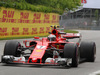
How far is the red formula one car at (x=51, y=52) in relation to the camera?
30.4 ft

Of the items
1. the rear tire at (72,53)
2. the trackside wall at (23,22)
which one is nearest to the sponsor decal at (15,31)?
the trackside wall at (23,22)

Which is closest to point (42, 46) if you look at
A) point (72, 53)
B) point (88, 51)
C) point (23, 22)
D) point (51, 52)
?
point (51, 52)

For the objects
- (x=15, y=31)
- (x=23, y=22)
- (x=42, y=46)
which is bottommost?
(x=15, y=31)

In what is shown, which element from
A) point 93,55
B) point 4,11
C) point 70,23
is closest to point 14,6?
point 4,11

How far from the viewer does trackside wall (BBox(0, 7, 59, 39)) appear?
1000 inches

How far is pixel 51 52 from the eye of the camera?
33.2ft

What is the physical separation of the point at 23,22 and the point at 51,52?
59.8 ft

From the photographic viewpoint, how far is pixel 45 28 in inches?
1232

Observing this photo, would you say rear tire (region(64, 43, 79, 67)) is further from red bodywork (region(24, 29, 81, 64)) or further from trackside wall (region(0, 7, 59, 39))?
trackside wall (region(0, 7, 59, 39))

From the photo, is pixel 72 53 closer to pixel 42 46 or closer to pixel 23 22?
pixel 42 46

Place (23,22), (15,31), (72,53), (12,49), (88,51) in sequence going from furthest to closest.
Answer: (23,22), (15,31), (88,51), (12,49), (72,53)

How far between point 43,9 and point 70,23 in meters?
37.1

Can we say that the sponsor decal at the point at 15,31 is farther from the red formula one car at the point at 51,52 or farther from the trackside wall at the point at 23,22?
the red formula one car at the point at 51,52

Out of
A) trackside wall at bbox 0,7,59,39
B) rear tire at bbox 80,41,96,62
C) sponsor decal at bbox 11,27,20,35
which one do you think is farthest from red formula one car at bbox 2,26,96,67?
sponsor decal at bbox 11,27,20,35
